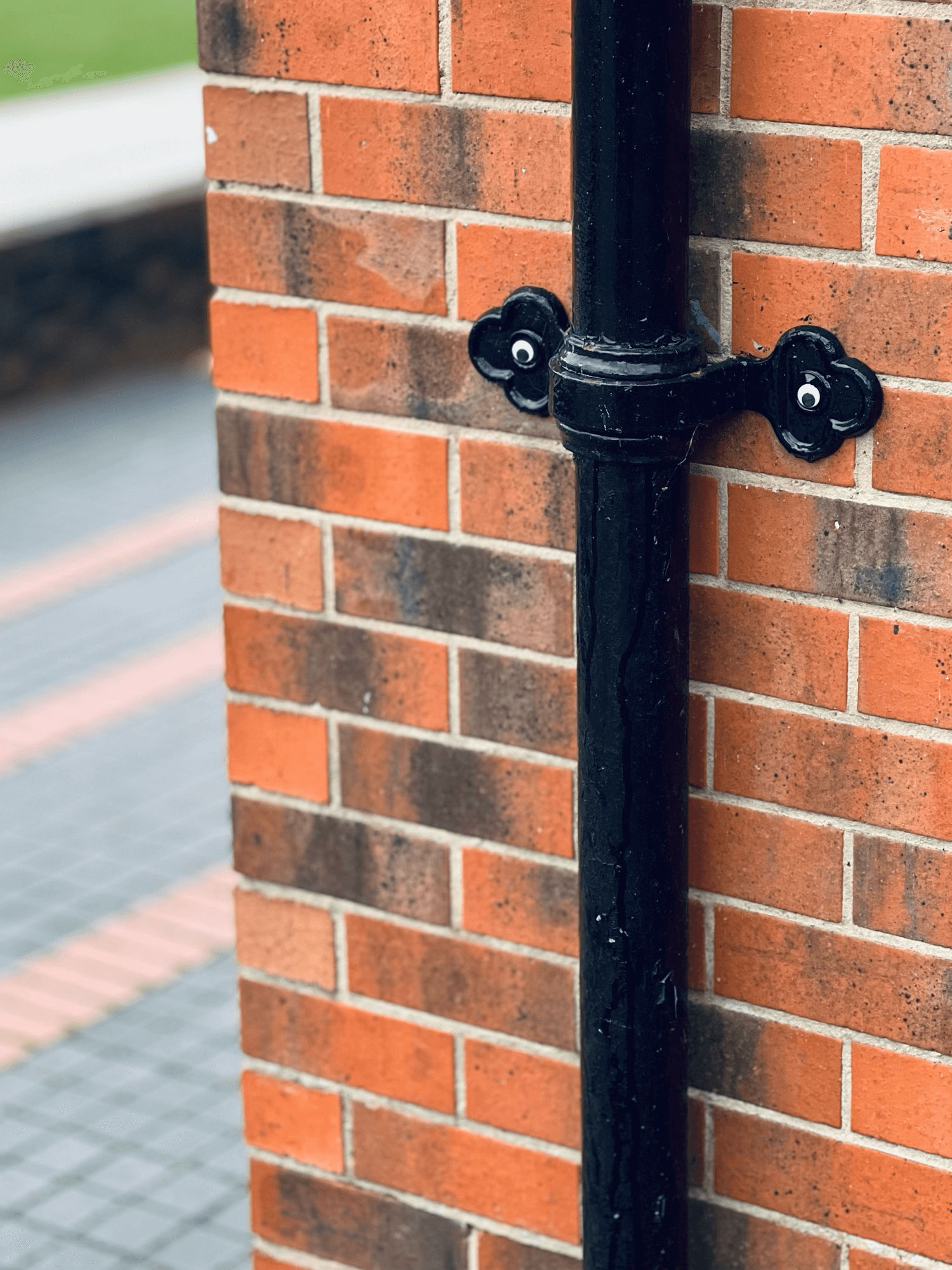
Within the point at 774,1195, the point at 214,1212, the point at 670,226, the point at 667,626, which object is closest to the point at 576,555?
the point at 667,626

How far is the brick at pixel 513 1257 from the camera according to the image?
1.43 m

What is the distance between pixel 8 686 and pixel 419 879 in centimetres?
466

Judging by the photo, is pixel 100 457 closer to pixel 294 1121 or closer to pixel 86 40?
pixel 294 1121

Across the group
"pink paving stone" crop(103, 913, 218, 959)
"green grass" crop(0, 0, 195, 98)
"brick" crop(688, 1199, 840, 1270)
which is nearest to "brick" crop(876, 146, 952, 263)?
"brick" crop(688, 1199, 840, 1270)

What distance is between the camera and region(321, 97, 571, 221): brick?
1.23m

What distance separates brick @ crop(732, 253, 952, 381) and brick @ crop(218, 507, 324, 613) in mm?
392

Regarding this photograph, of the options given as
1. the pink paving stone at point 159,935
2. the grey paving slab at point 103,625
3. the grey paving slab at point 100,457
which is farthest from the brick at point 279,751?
the grey paving slab at point 100,457

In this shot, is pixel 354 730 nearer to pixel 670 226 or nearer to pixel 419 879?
pixel 419 879

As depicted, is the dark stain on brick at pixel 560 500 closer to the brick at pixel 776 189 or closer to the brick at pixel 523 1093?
the brick at pixel 776 189

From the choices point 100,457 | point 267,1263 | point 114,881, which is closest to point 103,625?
point 114,881

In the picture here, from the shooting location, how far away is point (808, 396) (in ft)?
3.80

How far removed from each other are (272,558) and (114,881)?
11.3 ft

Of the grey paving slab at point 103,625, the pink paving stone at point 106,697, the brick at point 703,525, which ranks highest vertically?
the brick at point 703,525

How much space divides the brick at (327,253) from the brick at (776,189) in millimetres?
207
